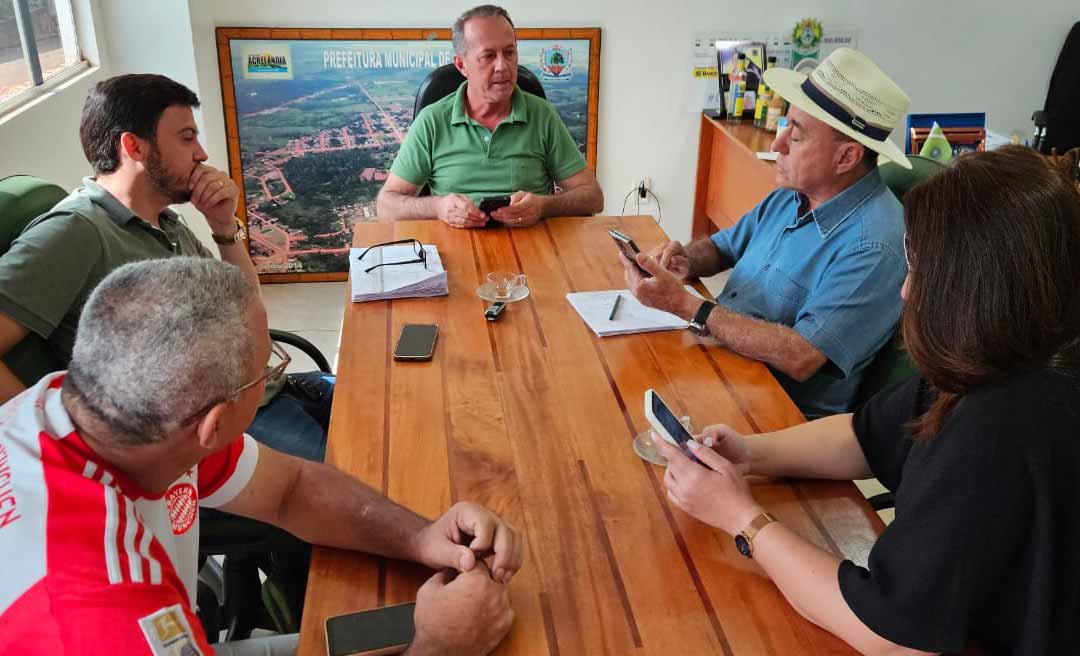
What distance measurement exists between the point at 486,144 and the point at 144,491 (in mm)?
2084

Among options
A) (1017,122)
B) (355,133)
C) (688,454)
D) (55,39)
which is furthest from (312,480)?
(1017,122)

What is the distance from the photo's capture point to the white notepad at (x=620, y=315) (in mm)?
1965

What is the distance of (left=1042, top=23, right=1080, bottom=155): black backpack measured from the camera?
410 cm

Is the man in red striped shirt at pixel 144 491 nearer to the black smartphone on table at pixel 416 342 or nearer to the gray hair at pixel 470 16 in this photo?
the black smartphone on table at pixel 416 342

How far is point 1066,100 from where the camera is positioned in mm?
4125

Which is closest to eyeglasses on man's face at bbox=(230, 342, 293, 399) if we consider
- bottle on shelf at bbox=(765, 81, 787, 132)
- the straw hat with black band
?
the straw hat with black band

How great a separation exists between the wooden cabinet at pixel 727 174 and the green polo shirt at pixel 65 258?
238 centimetres

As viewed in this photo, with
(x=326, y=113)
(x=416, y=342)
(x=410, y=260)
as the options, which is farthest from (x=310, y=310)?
(x=416, y=342)

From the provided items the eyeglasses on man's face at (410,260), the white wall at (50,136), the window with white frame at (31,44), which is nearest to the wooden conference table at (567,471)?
the eyeglasses on man's face at (410,260)

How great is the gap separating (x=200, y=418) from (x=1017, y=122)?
4510 millimetres

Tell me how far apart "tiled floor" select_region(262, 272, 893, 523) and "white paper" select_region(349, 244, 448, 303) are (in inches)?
46.2

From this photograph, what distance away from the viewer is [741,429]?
61.9 inches

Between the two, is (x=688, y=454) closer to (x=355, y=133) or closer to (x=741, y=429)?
(x=741, y=429)

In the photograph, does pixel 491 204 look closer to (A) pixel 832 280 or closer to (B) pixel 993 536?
(A) pixel 832 280
